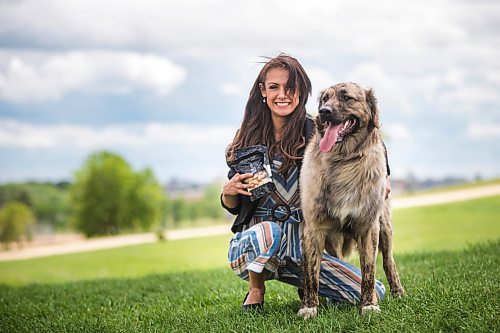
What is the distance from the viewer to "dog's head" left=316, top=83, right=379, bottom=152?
3975 mm

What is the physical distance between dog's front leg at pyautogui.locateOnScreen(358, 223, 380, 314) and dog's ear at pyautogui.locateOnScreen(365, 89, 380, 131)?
713 mm

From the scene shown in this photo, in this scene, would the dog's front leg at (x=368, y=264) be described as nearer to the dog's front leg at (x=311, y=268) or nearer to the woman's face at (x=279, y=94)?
the dog's front leg at (x=311, y=268)

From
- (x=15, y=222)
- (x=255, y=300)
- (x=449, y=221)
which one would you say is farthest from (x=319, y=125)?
(x=15, y=222)

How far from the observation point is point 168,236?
24.6m

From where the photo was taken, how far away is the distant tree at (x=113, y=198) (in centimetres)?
3447

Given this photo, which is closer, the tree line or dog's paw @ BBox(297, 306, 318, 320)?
dog's paw @ BBox(297, 306, 318, 320)

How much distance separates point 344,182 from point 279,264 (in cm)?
87

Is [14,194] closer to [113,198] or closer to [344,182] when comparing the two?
[113,198]

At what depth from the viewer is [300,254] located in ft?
14.8

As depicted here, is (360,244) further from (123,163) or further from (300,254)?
(123,163)

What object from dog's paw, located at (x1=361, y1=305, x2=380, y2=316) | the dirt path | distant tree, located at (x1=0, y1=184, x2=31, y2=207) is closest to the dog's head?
dog's paw, located at (x1=361, y1=305, x2=380, y2=316)

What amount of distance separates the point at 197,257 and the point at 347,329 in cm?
1519

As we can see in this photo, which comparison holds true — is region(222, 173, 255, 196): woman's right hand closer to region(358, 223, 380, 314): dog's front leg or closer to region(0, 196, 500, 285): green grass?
region(358, 223, 380, 314): dog's front leg

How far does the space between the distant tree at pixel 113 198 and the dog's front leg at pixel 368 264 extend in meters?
31.4
